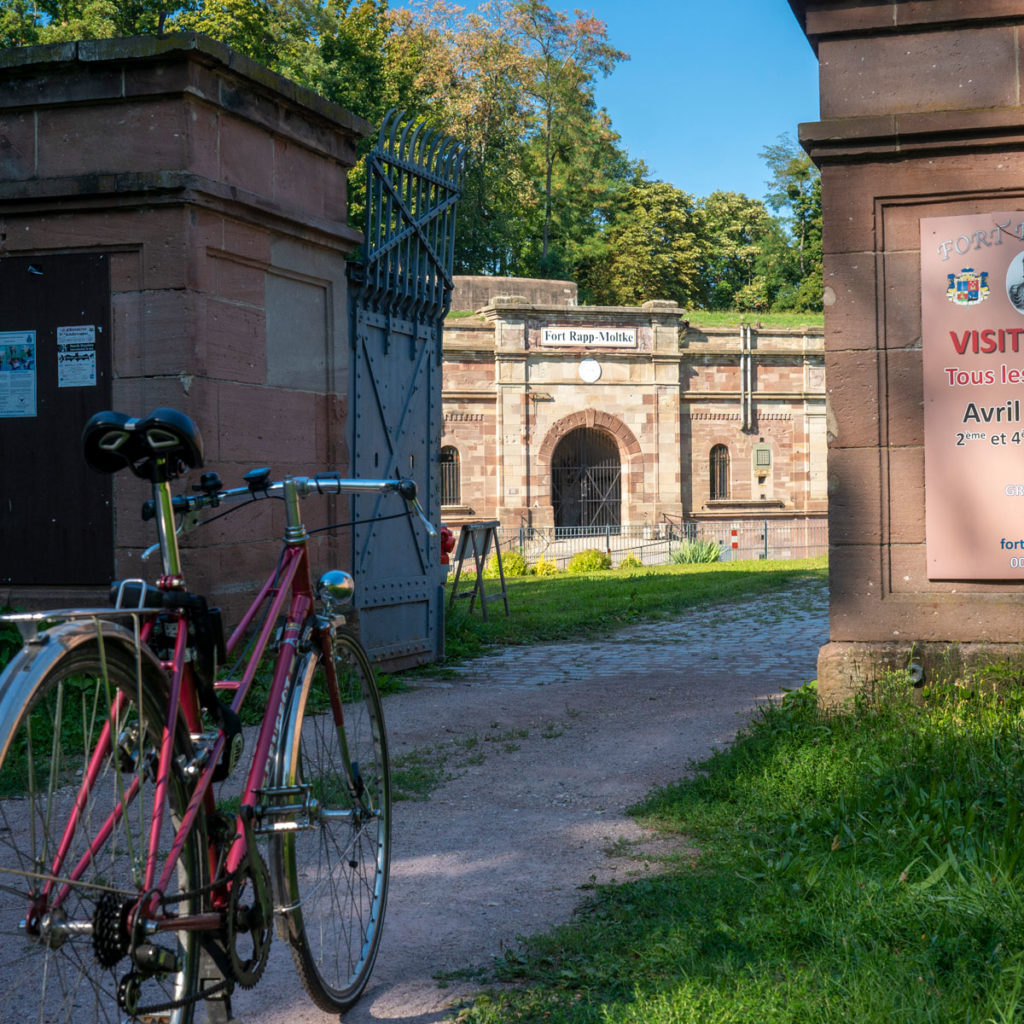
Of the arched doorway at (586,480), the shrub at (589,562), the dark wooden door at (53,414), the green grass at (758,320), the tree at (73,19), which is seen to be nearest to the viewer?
the dark wooden door at (53,414)

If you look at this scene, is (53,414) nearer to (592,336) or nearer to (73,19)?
(592,336)

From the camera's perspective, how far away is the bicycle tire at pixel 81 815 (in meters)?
2.13

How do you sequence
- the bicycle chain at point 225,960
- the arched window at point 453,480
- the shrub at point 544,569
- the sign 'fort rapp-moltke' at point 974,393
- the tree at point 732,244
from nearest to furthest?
the bicycle chain at point 225,960 < the sign 'fort rapp-moltke' at point 974,393 < the shrub at point 544,569 < the arched window at point 453,480 < the tree at point 732,244

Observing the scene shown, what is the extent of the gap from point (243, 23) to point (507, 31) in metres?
12.0

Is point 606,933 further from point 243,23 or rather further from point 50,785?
point 243,23

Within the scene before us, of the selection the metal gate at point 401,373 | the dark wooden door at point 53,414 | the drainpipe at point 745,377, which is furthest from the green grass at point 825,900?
the drainpipe at point 745,377

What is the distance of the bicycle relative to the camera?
2.17m

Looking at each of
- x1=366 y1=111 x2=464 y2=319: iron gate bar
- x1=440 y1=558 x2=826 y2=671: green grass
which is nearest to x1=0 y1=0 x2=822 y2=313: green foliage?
x1=440 y1=558 x2=826 y2=671: green grass

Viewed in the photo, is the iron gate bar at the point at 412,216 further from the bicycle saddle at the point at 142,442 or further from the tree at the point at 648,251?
the tree at the point at 648,251

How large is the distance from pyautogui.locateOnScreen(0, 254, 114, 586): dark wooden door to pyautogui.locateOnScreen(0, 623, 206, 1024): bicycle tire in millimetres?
4860

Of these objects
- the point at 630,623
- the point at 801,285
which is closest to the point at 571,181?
the point at 801,285

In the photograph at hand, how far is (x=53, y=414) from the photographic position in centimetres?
719

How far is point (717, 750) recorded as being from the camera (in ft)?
19.9

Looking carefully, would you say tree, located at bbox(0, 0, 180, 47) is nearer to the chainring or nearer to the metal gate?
the metal gate
